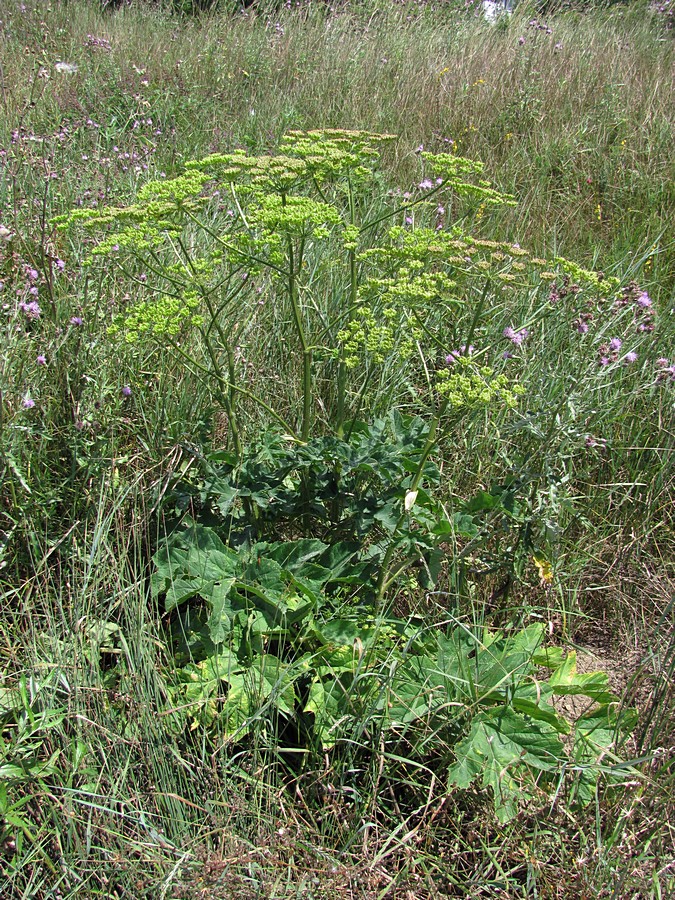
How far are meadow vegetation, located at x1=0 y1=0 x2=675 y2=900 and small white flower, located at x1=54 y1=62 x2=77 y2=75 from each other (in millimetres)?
2848

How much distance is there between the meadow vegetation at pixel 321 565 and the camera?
5.56ft

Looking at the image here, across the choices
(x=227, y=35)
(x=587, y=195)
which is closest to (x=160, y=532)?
(x=587, y=195)

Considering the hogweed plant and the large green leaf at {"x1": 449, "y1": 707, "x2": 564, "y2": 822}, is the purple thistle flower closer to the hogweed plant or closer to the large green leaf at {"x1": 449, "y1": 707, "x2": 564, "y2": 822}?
the hogweed plant

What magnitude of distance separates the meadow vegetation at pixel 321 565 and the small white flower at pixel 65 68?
2.85 meters

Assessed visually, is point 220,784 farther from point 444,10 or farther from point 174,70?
point 444,10

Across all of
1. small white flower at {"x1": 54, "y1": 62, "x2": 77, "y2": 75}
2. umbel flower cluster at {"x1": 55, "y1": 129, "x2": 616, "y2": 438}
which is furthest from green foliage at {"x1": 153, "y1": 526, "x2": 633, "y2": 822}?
small white flower at {"x1": 54, "y1": 62, "x2": 77, "y2": 75}

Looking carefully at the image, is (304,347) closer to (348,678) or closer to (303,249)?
(303,249)

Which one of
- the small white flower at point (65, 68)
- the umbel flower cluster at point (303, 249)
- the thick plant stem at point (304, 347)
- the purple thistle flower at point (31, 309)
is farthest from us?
the small white flower at point (65, 68)

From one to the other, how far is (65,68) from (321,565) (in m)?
5.75

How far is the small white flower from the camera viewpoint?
238 inches

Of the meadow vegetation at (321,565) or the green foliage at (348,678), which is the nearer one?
the meadow vegetation at (321,565)

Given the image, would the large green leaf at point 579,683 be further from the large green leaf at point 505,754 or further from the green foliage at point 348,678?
the large green leaf at point 505,754

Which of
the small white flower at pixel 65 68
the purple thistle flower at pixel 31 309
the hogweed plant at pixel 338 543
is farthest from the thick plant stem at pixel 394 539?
the small white flower at pixel 65 68

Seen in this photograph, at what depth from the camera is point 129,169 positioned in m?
4.38
